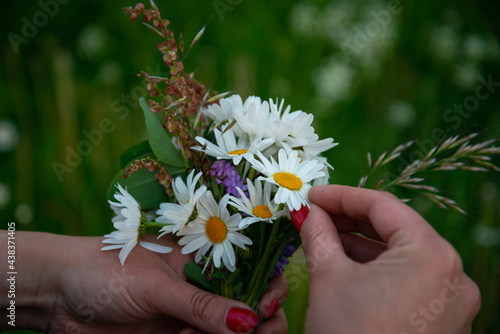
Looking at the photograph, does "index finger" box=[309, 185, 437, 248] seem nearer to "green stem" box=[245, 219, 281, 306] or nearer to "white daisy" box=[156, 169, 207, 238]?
"green stem" box=[245, 219, 281, 306]

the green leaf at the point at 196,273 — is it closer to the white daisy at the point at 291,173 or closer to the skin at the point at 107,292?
the skin at the point at 107,292

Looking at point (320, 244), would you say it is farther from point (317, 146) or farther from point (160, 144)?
point (160, 144)

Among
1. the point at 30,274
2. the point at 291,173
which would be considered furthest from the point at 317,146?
the point at 30,274

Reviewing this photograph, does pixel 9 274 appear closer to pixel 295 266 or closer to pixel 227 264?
pixel 227 264

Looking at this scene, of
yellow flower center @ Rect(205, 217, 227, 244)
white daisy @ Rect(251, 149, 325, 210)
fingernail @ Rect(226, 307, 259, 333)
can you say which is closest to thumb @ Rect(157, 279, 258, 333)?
fingernail @ Rect(226, 307, 259, 333)

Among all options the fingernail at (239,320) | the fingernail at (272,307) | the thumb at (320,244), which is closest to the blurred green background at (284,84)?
the fingernail at (272,307)

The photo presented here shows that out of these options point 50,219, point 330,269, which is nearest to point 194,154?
point 330,269
